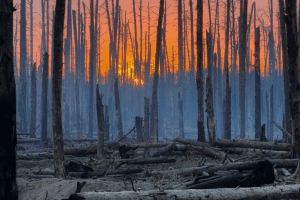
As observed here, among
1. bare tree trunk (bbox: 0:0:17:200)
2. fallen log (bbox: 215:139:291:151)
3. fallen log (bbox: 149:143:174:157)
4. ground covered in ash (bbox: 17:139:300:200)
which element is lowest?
ground covered in ash (bbox: 17:139:300:200)

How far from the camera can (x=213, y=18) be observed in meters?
32.7

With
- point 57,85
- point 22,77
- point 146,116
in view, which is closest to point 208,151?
point 57,85

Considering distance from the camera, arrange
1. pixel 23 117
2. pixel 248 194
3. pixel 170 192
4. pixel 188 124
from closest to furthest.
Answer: pixel 170 192, pixel 248 194, pixel 23 117, pixel 188 124

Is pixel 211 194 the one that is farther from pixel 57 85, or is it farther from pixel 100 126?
pixel 100 126

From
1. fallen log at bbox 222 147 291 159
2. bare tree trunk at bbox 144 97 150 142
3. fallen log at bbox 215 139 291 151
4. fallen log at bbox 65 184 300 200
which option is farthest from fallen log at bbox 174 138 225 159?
bare tree trunk at bbox 144 97 150 142

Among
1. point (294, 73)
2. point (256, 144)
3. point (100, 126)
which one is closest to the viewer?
point (294, 73)

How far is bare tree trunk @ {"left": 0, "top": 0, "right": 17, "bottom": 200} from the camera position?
163 inches

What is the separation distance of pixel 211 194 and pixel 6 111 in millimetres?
2747

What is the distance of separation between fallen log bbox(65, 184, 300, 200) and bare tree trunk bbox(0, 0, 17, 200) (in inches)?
44.5

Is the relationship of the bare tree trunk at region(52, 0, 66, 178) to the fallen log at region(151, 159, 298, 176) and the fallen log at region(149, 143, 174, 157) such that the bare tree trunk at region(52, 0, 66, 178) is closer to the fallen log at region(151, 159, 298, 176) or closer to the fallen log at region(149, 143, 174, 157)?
the fallen log at region(151, 159, 298, 176)

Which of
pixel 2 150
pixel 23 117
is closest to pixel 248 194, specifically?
pixel 2 150

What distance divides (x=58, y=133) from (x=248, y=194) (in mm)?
4322

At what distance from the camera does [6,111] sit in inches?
164

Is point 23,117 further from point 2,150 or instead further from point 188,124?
point 188,124
